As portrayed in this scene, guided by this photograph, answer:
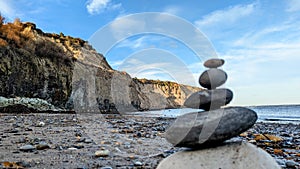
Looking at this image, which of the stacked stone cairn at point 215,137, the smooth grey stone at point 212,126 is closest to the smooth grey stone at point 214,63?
the stacked stone cairn at point 215,137

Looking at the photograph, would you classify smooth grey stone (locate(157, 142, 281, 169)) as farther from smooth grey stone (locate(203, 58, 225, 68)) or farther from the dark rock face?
the dark rock face

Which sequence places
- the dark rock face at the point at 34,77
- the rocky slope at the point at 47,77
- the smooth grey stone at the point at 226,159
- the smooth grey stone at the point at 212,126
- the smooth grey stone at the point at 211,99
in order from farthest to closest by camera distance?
the rocky slope at the point at 47,77 → the dark rock face at the point at 34,77 → the smooth grey stone at the point at 211,99 → the smooth grey stone at the point at 212,126 → the smooth grey stone at the point at 226,159

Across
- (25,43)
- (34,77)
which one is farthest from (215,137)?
(25,43)

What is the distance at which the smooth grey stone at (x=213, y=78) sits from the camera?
346cm

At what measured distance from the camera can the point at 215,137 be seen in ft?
10.2

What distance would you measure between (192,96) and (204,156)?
33.4 inches

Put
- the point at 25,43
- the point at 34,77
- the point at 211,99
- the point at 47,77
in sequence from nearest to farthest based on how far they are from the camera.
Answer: the point at 211,99 → the point at 34,77 → the point at 47,77 → the point at 25,43

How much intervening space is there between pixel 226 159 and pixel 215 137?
0.96 feet

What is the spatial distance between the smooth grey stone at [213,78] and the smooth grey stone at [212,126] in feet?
1.41

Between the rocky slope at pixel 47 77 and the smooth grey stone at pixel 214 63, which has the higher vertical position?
the rocky slope at pixel 47 77

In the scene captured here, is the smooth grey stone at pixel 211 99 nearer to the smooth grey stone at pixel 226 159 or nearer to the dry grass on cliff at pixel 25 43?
the smooth grey stone at pixel 226 159

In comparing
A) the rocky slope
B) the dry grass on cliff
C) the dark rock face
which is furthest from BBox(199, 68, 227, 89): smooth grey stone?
the dry grass on cliff

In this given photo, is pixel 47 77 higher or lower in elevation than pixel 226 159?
higher

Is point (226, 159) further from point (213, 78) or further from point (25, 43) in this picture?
point (25, 43)
